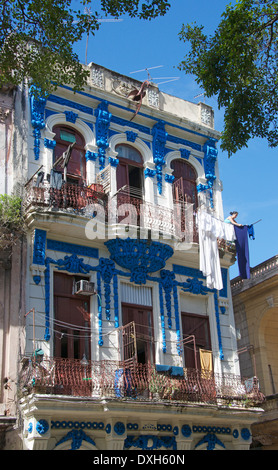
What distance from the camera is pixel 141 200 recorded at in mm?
17703

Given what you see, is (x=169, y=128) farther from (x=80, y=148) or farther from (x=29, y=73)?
(x=29, y=73)

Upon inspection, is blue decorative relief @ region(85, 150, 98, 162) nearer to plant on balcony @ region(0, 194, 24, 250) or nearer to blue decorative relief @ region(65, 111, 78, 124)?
blue decorative relief @ region(65, 111, 78, 124)

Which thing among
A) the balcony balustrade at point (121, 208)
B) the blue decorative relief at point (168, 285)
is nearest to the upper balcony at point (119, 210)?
the balcony balustrade at point (121, 208)

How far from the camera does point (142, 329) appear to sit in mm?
16469

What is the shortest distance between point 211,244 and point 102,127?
15.1ft

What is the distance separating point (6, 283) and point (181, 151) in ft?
25.1

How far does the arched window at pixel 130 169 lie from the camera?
717 inches

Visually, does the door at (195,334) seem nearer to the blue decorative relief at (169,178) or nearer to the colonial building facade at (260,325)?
the colonial building facade at (260,325)

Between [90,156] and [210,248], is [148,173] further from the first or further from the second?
[210,248]

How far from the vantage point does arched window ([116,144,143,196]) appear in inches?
717

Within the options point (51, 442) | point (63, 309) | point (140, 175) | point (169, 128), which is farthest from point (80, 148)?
point (51, 442)

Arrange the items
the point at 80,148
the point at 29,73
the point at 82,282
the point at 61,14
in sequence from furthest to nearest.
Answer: the point at 80,148
the point at 82,282
the point at 29,73
the point at 61,14

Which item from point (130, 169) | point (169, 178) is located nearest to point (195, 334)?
point (169, 178)
